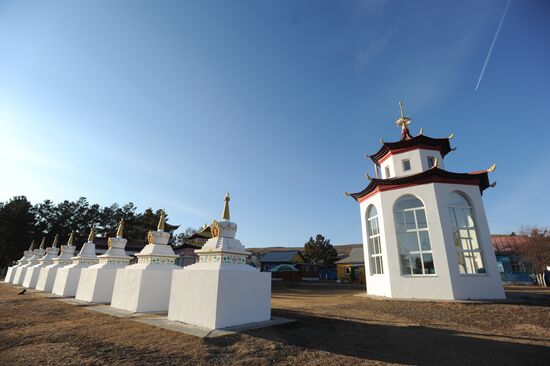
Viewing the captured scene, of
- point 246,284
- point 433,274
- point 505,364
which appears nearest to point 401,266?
point 433,274

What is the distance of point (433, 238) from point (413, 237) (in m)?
0.95

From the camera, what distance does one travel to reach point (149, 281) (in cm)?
987

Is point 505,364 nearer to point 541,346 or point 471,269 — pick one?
point 541,346

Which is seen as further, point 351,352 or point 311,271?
point 311,271

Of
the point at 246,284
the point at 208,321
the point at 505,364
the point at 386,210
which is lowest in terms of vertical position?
the point at 505,364

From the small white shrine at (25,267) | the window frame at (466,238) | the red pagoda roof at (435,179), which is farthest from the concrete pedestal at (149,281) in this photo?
the small white shrine at (25,267)

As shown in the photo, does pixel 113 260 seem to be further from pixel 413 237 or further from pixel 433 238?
pixel 433 238

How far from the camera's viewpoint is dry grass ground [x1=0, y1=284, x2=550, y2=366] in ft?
17.0

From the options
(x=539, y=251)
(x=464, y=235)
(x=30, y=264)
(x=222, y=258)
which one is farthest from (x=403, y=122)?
(x=30, y=264)

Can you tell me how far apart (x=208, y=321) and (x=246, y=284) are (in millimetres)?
1316

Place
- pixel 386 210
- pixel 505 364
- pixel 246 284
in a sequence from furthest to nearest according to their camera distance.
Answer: pixel 386 210
pixel 246 284
pixel 505 364

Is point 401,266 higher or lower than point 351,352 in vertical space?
higher

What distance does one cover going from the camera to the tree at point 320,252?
52.4 metres

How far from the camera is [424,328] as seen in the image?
853 cm
